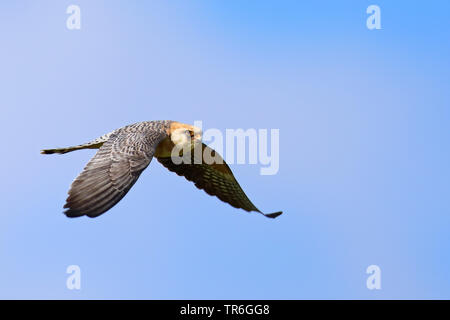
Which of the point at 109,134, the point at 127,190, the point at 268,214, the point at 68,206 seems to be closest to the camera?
the point at 68,206

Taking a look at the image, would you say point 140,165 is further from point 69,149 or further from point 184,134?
point 69,149

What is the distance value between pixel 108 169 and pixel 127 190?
584 millimetres

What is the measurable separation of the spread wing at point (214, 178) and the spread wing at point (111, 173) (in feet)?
6.24

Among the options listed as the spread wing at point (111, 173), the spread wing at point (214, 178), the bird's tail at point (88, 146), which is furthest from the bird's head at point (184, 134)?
the bird's tail at point (88, 146)

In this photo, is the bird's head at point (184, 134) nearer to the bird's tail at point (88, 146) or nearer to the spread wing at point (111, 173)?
the spread wing at point (111, 173)

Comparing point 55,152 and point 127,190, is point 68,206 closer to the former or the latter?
point 127,190

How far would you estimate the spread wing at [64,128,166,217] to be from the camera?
31.7ft

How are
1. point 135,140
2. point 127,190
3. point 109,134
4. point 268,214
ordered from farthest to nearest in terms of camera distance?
point 268,214 → point 109,134 → point 135,140 → point 127,190

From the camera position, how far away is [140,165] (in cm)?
1074

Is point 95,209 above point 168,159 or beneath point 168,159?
beneath

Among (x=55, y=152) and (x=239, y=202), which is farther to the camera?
(x=239, y=202)

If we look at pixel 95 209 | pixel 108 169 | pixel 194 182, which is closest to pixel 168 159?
pixel 194 182

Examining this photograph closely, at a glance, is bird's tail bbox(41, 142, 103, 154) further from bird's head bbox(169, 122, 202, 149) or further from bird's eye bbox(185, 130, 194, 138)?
bird's eye bbox(185, 130, 194, 138)

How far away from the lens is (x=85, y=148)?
41.8 feet
